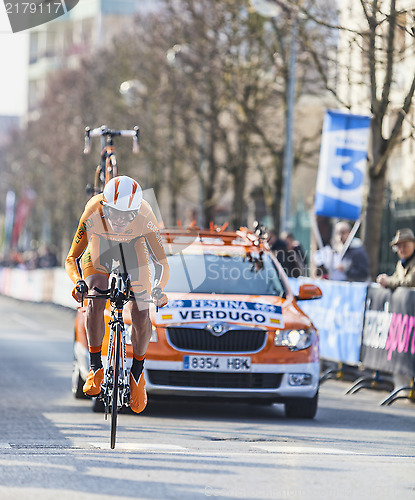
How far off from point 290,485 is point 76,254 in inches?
118

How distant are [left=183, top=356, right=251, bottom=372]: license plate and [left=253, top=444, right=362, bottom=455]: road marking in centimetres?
197

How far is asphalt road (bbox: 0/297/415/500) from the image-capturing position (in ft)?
21.2

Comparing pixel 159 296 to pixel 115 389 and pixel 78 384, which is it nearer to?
pixel 115 389

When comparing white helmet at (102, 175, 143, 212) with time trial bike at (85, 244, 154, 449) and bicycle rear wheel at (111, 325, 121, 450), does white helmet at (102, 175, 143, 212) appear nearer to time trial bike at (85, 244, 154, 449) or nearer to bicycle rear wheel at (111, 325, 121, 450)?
time trial bike at (85, 244, 154, 449)

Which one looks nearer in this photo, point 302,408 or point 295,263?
point 302,408

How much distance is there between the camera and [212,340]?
10992 millimetres

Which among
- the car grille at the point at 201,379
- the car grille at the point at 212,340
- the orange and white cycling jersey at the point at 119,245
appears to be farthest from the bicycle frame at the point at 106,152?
the orange and white cycling jersey at the point at 119,245

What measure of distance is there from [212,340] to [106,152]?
499 centimetres

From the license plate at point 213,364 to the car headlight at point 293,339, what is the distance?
1.38ft

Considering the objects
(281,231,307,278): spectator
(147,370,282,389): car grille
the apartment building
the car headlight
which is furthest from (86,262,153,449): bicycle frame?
the apartment building

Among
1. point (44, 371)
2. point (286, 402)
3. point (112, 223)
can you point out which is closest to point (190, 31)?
point (44, 371)

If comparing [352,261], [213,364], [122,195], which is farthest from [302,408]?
[352,261]

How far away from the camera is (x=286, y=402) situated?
37.1ft

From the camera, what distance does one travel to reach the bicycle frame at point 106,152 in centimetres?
1491
